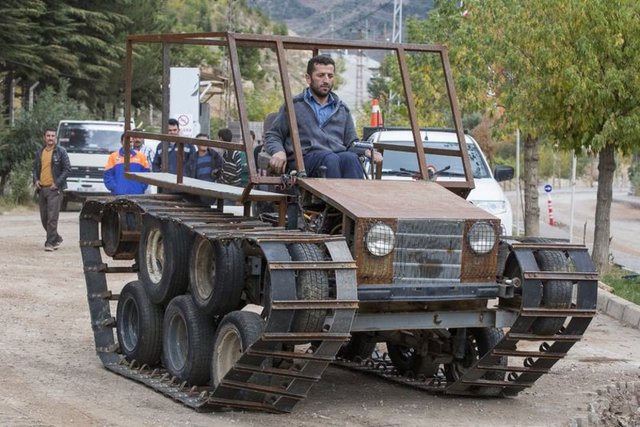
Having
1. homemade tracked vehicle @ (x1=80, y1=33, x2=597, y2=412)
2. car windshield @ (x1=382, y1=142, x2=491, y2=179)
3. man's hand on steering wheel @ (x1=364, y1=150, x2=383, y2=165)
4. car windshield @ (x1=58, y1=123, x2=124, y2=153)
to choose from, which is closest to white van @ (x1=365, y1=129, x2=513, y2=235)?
car windshield @ (x1=382, y1=142, x2=491, y2=179)

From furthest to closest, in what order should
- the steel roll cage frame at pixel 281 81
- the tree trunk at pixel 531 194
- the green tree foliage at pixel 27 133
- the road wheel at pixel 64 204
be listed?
1. the green tree foliage at pixel 27 133
2. the road wheel at pixel 64 204
3. the tree trunk at pixel 531 194
4. the steel roll cage frame at pixel 281 81

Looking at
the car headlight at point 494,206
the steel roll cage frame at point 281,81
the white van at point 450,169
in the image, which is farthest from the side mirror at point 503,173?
the steel roll cage frame at point 281,81

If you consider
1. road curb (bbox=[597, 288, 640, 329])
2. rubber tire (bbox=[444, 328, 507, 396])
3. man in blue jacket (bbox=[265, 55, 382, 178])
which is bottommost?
road curb (bbox=[597, 288, 640, 329])

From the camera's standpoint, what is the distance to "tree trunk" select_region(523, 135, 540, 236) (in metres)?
23.2

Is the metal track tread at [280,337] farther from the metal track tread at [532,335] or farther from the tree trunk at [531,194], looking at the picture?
the tree trunk at [531,194]

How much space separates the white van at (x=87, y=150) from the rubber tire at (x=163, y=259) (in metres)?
22.3

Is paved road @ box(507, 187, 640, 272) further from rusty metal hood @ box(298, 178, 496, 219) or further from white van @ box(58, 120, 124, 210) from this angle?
rusty metal hood @ box(298, 178, 496, 219)

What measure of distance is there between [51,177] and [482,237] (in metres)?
13.2

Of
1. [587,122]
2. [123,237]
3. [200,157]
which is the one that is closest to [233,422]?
[123,237]

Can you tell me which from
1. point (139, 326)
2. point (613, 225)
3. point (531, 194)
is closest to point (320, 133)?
point (139, 326)

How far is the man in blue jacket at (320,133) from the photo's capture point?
10.2 m

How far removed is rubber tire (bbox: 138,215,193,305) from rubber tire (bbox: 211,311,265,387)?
2.64ft

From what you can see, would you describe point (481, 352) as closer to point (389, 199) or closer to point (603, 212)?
point (389, 199)

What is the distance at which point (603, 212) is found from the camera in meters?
19.5
